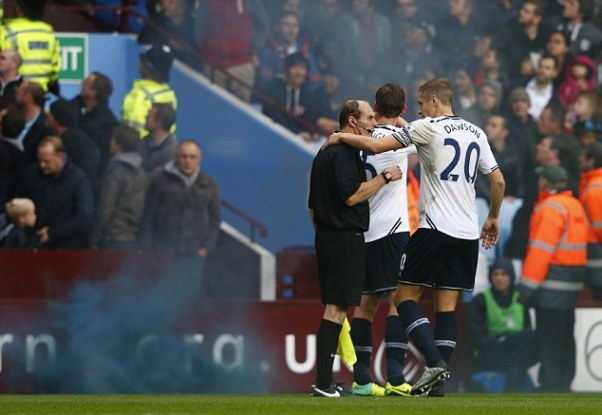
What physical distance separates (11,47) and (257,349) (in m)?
4.16

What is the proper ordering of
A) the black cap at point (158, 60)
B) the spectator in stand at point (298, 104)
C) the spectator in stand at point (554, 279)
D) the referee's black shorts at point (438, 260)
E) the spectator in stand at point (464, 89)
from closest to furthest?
1. the referee's black shorts at point (438, 260)
2. the spectator in stand at point (554, 279)
3. the black cap at point (158, 60)
4. the spectator in stand at point (298, 104)
5. the spectator in stand at point (464, 89)

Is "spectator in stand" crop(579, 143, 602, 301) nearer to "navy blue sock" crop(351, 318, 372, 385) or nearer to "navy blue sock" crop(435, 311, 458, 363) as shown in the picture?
"navy blue sock" crop(351, 318, 372, 385)

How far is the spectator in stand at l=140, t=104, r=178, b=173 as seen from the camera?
15508 millimetres

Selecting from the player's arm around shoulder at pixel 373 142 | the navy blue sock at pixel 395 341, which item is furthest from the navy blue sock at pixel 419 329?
the player's arm around shoulder at pixel 373 142

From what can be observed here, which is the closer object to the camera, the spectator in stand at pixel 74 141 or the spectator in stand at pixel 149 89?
the spectator in stand at pixel 74 141

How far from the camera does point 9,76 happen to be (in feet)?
49.8

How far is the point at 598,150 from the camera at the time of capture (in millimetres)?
16156

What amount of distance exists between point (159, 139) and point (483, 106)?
393 cm

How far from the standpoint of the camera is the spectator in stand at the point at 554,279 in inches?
570

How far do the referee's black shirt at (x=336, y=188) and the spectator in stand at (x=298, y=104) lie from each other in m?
6.55

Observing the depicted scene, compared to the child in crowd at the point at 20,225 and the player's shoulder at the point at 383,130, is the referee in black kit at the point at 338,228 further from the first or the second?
the child in crowd at the point at 20,225

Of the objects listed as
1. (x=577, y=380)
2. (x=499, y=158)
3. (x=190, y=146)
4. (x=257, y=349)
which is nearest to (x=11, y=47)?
(x=190, y=146)

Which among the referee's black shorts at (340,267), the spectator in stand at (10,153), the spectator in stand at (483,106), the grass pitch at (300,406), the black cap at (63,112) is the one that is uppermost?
the spectator in stand at (483,106)

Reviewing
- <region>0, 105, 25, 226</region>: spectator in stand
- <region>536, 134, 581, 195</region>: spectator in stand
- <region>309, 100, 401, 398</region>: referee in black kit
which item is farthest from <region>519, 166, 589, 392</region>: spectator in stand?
<region>0, 105, 25, 226</region>: spectator in stand
